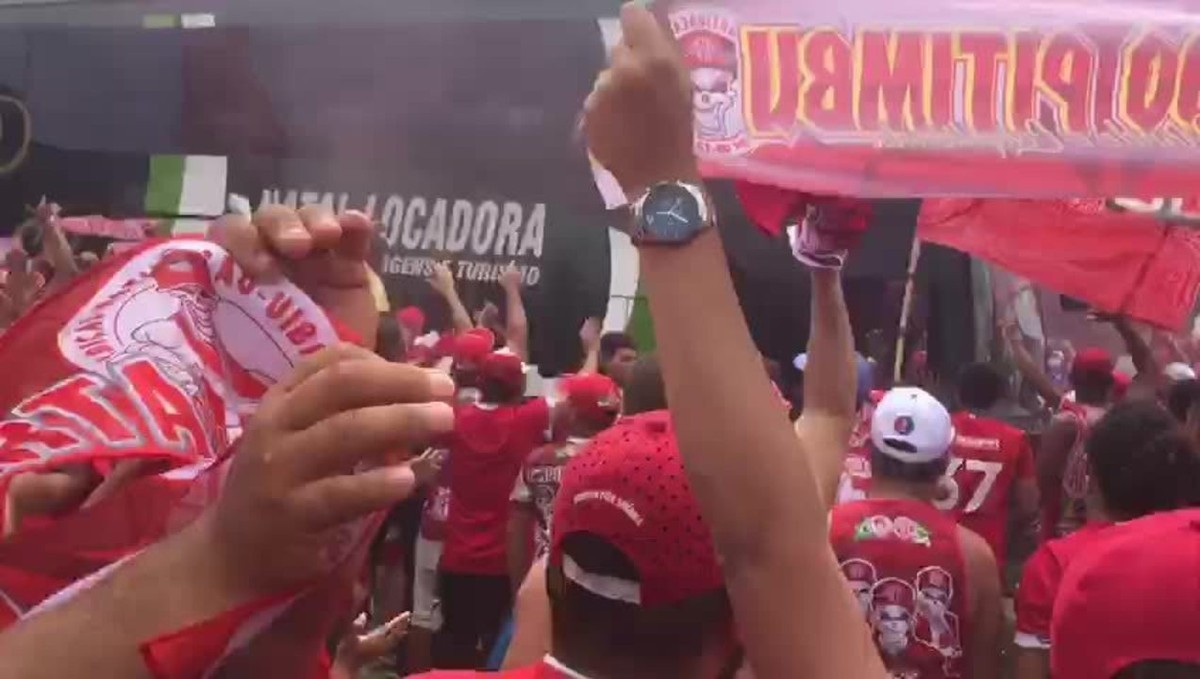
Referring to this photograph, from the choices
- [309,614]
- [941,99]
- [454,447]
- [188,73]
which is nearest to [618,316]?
[454,447]

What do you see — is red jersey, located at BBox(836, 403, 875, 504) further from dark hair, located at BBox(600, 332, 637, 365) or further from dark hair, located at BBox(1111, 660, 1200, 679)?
dark hair, located at BBox(1111, 660, 1200, 679)

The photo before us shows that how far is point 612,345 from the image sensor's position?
717 cm

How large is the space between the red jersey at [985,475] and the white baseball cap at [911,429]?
0.80 m

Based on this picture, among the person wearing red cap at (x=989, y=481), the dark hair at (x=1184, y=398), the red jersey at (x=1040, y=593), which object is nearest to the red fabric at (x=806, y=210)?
the red jersey at (x=1040, y=593)

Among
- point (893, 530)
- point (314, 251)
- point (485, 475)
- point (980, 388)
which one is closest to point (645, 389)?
point (893, 530)

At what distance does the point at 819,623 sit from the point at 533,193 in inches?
316

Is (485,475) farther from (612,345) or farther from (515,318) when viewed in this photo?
(515,318)

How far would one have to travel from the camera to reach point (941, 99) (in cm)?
265

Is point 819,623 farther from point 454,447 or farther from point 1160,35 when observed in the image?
point 454,447

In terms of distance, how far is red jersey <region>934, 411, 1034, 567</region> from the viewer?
468cm

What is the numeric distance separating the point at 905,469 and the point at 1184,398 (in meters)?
2.31

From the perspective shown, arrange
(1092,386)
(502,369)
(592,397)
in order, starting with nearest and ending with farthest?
(592,397), (1092,386), (502,369)

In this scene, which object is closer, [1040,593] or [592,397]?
[1040,593]

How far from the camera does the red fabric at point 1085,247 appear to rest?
417cm
